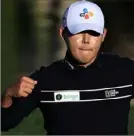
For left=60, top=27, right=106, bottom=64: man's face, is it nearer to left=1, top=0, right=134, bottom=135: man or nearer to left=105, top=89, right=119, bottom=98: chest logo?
left=1, top=0, right=134, bottom=135: man

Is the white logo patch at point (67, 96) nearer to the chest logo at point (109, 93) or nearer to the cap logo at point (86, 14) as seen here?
the chest logo at point (109, 93)

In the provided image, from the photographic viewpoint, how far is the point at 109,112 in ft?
8.31

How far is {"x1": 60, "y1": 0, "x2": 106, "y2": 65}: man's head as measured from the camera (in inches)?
98.0

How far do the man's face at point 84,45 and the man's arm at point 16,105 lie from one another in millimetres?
211

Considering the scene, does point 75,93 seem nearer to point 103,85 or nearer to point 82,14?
point 103,85

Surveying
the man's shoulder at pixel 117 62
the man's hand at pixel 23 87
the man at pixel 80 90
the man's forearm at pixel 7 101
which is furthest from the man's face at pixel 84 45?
the man's forearm at pixel 7 101

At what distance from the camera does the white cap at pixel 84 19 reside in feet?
8.39

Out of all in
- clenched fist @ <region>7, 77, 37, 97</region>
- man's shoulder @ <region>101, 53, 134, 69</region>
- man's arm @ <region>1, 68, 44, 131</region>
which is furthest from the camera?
man's shoulder @ <region>101, 53, 134, 69</region>

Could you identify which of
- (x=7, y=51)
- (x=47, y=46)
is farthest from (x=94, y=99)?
(x=47, y=46)

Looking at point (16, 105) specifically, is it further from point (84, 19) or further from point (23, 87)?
point (84, 19)

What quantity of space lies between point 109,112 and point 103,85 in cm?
14

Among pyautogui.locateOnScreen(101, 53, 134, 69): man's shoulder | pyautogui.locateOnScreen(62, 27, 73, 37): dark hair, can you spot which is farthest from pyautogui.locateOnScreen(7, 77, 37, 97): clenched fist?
pyautogui.locateOnScreen(101, 53, 134, 69): man's shoulder

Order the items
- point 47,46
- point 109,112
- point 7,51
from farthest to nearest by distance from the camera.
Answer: point 47,46 → point 7,51 → point 109,112

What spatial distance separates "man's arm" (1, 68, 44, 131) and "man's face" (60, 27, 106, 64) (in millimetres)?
211
